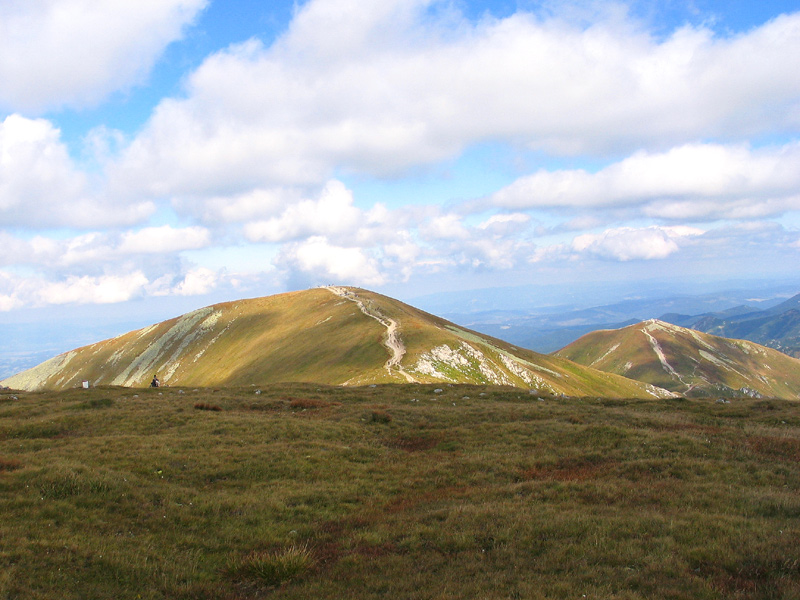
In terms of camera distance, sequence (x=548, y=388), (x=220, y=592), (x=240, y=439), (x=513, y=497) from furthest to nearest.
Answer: (x=548, y=388) < (x=240, y=439) < (x=513, y=497) < (x=220, y=592)

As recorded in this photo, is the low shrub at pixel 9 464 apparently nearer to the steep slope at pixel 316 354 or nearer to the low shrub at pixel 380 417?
the low shrub at pixel 380 417

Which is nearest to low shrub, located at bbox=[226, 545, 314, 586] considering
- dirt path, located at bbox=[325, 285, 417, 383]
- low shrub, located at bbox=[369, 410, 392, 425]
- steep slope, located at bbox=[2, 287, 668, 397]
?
low shrub, located at bbox=[369, 410, 392, 425]

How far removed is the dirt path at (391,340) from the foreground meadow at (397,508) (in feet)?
141

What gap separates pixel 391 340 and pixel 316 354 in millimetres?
17130

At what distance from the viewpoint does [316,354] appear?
307ft

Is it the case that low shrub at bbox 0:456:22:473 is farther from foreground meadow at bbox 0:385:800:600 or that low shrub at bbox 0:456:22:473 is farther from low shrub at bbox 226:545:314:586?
low shrub at bbox 226:545:314:586

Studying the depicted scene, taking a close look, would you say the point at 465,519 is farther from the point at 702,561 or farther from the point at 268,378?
the point at 268,378

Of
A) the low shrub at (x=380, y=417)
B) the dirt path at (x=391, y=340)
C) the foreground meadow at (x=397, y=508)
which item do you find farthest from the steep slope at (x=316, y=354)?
the foreground meadow at (x=397, y=508)

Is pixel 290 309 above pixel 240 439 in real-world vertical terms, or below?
above

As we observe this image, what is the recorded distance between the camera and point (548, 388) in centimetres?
8712

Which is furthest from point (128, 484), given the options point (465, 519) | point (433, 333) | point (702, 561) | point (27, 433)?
point (433, 333)

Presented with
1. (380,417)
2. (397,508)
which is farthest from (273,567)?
(380,417)

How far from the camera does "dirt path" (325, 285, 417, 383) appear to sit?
70.3 metres

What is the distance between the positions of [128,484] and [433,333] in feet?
260
